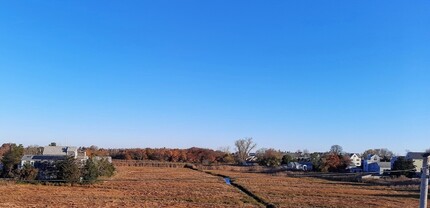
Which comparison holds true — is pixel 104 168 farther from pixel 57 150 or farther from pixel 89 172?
pixel 57 150

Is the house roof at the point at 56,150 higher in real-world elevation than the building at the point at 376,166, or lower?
higher

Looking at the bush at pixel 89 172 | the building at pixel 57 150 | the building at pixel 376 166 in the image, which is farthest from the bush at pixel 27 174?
the building at pixel 376 166

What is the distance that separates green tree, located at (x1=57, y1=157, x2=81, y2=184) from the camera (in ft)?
147

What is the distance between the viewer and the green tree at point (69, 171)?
44.8m

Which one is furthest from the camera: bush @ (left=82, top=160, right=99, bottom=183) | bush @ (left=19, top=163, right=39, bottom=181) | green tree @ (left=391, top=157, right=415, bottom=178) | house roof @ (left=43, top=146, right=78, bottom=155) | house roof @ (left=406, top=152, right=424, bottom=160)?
house roof @ (left=43, top=146, right=78, bottom=155)

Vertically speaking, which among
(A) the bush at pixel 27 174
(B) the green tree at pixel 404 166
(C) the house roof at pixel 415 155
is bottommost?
(A) the bush at pixel 27 174

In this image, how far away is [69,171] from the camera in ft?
147

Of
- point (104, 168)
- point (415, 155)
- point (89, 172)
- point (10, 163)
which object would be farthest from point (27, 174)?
point (415, 155)

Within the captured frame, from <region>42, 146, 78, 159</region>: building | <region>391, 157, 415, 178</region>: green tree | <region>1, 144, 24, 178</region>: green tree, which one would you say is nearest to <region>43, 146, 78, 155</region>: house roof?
<region>42, 146, 78, 159</region>: building

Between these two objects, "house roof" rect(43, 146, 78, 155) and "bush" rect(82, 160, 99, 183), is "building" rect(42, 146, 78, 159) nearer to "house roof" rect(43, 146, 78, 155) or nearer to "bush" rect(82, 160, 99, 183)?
"house roof" rect(43, 146, 78, 155)

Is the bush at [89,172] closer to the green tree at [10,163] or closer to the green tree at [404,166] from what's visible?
the green tree at [10,163]

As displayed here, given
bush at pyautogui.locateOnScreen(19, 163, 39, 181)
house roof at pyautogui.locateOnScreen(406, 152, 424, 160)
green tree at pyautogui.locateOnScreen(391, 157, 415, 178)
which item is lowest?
bush at pyautogui.locateOnScreen(19, 163, 39, 181)

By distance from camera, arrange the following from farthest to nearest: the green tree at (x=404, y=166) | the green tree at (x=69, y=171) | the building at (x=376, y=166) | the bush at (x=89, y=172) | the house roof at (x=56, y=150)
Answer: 1. the building at (x=376, y=166)
2. the house roof at (x=56, y=150)
3. the green tree at (x=404, y=166)
4. the bush at (x=89, y=172)
5. the green tree at (x=69, y=171)

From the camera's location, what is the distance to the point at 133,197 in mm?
33531
